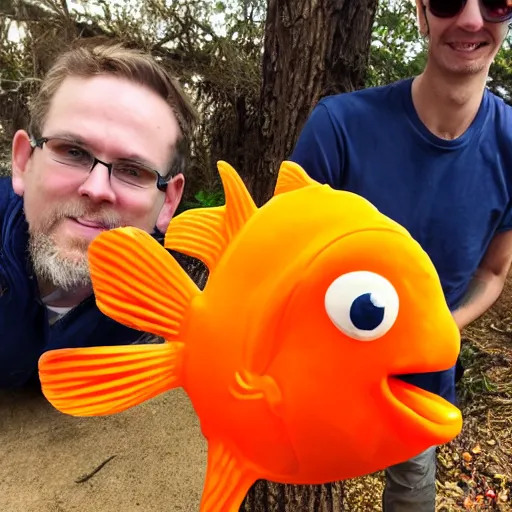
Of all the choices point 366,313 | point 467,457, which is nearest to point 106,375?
point 366,313

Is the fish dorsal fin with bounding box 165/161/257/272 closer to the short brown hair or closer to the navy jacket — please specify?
the short brown hair

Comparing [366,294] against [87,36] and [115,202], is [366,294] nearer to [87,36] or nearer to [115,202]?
[115,202]

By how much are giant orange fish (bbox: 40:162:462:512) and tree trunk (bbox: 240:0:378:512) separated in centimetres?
125

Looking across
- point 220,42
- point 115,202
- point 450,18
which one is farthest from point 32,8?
point 450,18

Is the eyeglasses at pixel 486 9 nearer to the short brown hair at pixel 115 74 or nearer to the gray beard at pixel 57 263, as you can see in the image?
the short brown hair at pixel 115 74

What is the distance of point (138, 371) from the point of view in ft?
1.80

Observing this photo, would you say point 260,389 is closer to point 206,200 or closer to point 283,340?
point 283,340

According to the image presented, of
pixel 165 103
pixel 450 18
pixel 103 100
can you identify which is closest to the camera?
pixel 450 18

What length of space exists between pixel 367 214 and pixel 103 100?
0.75 m

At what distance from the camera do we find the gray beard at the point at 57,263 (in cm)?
112

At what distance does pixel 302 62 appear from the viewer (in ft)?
5.66

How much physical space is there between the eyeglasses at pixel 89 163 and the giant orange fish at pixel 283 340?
0.53 meters

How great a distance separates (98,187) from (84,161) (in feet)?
0.30

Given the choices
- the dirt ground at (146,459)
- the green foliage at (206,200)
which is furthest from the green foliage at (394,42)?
the dirt ground at (146,459)
